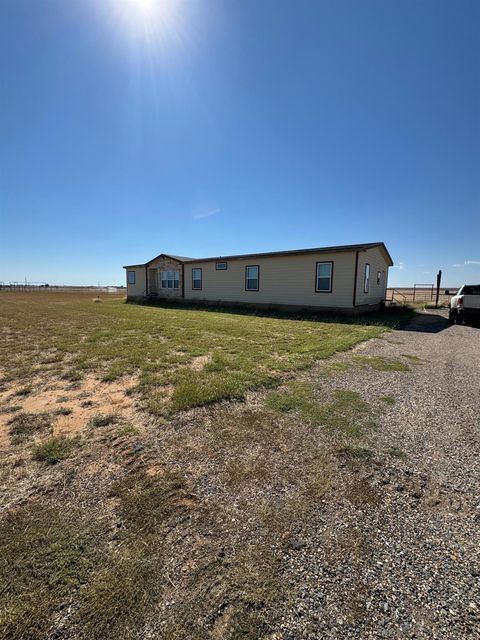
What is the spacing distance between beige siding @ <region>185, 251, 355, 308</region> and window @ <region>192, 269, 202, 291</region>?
1.12 feet

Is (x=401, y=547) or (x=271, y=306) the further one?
(x=271, y=306)

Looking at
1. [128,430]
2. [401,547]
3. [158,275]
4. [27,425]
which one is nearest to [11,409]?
[27,425]

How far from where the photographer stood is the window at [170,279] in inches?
845

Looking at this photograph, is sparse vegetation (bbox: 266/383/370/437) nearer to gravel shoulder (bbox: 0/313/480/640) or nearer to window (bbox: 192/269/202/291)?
gravel shoulder (bbox: 0/313/480/640)

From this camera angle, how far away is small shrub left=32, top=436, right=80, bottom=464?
267 cm

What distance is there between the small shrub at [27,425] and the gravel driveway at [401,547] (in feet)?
9.25

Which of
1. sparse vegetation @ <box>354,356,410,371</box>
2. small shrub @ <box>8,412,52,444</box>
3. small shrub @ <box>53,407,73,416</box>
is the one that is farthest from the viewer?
sparse vegetation @ <box>354,356,410,371</box>

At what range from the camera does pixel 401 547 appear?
5.98 ft

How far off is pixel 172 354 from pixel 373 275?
1325 centimetres

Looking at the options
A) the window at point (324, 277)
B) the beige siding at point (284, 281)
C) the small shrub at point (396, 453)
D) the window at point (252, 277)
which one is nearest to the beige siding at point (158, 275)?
the beige siding at point (284, 281)

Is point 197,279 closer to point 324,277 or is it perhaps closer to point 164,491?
point 324,277

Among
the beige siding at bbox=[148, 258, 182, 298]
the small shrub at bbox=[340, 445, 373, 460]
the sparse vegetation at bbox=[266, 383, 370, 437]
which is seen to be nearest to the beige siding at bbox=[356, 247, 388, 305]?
the sparse vegetation at bbox=[266, 383, 370, 437]

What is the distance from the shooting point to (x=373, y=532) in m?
1.93

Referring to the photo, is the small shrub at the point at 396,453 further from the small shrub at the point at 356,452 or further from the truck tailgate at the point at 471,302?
the truck tailgate at the point at 471,302
